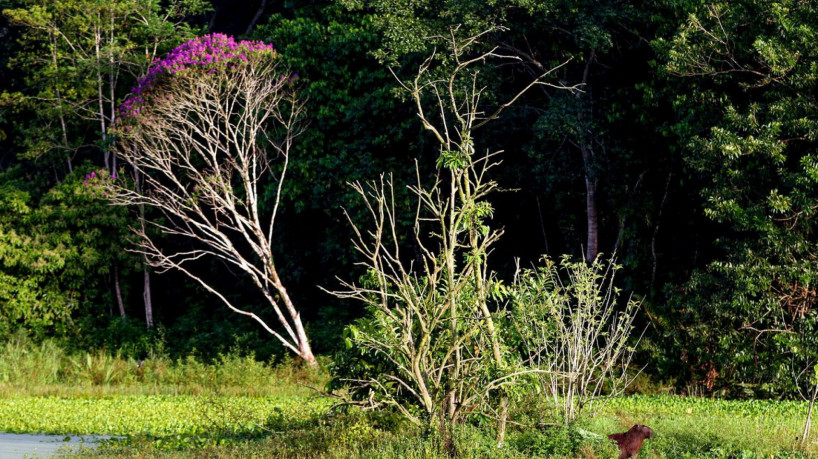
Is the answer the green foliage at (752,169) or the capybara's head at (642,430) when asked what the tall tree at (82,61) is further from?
the capybara's head at (642,430)

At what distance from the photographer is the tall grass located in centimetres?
1600

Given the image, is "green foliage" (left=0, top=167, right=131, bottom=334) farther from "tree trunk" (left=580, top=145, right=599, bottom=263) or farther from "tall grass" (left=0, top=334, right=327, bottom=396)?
"tree trunk" (left=580, top=145, right=599, bottom=263)

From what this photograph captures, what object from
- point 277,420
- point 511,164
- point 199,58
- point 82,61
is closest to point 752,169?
point 511,164

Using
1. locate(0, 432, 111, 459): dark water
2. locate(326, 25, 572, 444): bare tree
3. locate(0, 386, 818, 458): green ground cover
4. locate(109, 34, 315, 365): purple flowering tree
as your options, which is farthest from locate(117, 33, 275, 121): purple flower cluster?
locate(326, 25, 572, 444): bare tree

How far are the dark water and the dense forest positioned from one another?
3324mm

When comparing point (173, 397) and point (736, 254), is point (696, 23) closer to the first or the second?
point (736, 254)

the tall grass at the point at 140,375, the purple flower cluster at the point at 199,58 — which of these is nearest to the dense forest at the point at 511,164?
the purple flower cluster at the point at 199,58

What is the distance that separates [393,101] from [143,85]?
5.07m

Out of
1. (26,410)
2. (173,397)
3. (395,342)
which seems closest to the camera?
(395,342)

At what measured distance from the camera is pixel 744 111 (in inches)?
556

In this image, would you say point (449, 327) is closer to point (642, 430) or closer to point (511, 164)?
point (642, 430)

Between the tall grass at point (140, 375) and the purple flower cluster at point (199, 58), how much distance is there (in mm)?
5019

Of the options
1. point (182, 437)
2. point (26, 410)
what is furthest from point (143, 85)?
point (182, 437)

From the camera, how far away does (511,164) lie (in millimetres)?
17906
